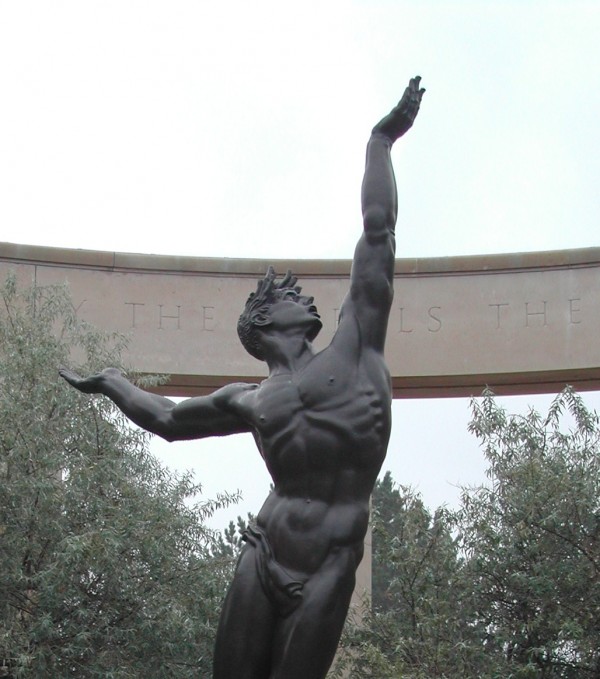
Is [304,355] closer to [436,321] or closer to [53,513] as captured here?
[53,513]

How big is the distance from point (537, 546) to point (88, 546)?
15.7 feet

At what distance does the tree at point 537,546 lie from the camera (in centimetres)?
1427

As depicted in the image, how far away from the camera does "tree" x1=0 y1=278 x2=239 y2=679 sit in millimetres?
13664

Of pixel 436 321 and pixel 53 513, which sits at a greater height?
pixel 436 321

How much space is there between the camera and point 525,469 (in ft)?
49.4

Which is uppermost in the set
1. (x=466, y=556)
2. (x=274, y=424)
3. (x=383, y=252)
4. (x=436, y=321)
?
(x=436, y=321)

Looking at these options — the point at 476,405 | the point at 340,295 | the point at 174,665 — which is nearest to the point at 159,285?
the point at 340,295

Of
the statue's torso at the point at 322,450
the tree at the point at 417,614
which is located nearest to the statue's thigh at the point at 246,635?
the statue's torso at the point at 322,450

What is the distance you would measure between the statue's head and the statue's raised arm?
19 centimetres

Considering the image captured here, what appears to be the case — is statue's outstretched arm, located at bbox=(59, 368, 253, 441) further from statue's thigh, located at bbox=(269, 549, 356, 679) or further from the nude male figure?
statue's thigh, located at bbox=(269, 549, 356, 679)

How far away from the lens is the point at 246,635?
5.46 metres

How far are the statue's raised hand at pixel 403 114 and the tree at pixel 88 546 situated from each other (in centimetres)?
802

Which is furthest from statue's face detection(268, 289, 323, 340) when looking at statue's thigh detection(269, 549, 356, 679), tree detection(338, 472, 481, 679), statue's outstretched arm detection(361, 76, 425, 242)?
tree detection(338, 472, 481, 679)

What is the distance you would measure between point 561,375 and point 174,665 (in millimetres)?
7356
